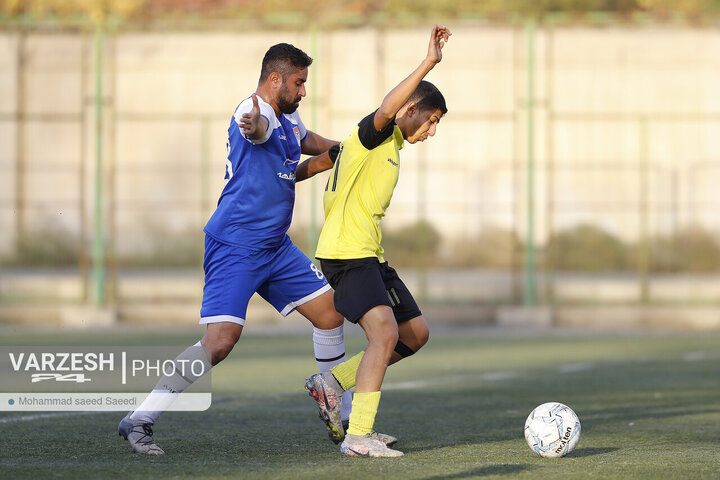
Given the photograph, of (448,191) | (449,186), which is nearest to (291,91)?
(448,191)

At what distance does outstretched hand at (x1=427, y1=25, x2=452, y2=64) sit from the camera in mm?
5887

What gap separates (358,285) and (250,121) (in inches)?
39.3

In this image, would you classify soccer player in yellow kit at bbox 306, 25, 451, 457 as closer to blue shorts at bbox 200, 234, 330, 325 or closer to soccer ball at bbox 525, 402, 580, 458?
blue shorts at bbox 200, 234, 330, 325

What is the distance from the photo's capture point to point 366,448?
19.1 feet

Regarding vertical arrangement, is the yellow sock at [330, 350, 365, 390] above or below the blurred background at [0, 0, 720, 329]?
below

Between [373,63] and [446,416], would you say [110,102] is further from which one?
[446,416]

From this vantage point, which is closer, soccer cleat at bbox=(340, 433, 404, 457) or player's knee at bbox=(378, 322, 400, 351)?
soccer cleat at bbox=(340, 433, 404, 457)

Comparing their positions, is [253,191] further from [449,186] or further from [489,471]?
[449,186]

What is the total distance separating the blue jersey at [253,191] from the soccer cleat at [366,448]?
1.15 meters

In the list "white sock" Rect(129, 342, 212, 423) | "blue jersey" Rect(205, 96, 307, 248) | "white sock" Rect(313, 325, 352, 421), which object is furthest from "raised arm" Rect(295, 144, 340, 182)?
"white sock" Rect(129, 342, 212, 423)

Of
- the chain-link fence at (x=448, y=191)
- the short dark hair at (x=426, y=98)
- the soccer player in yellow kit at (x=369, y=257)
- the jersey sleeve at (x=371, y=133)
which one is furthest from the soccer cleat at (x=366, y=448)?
the chain-link fence at (x=448, y=191)

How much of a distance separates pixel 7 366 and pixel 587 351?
6789 millimetres

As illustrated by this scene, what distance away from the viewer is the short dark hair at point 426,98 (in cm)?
616

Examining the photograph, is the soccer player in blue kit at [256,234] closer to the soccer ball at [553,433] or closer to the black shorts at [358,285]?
the black shorts at [358,285]
